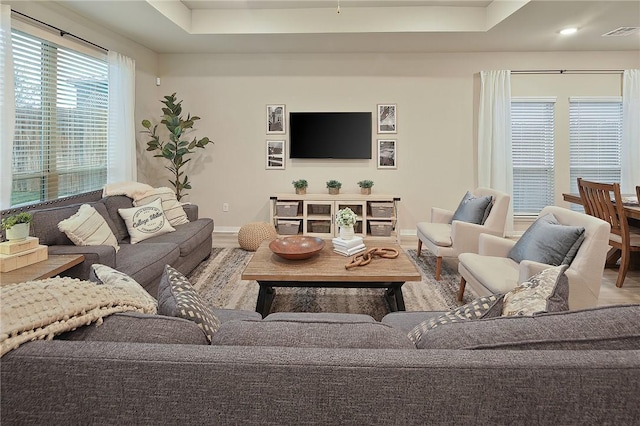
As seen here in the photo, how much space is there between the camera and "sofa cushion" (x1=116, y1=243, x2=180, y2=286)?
2.75m

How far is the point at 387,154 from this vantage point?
5.60m

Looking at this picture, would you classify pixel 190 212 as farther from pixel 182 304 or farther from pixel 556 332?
pixel 556 332

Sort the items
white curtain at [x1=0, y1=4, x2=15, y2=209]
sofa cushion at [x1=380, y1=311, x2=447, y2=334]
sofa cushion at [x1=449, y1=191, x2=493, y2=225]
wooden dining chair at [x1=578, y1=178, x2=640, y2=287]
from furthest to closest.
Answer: sofa cushion at [x1=449, y1=191, x2=493, y2=225] → wooden dining chair at [x1=578, y1=178, x2=640, y2=287] → white curtain at [x1=0, y1=4, x2=15, y2=209] → sofa cushion at [x1=380, y1=311, x2=447, y2=334]

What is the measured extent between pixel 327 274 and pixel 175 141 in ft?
11.6

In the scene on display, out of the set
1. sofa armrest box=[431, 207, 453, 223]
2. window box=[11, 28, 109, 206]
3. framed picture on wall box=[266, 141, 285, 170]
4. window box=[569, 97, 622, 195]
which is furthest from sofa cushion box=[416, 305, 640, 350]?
window box=[569, 97, 622, 195]

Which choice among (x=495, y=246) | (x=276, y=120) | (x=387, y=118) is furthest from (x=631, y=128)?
(x=276, y=120)

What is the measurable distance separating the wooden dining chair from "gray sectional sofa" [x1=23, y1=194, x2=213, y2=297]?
151 inches

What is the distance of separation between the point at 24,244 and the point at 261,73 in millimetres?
3995

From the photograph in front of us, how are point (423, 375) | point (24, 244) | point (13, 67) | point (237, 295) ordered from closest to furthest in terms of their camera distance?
point (423, 375)
point (24, 244)
point (13, 67)
point (237, 295)

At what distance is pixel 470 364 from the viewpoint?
82 centimetres

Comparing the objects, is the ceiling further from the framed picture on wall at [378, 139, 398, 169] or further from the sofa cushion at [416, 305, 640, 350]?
the sofa cushion at [416, 305, 640, 350]

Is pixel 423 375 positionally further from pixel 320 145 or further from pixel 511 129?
pixel 511 129

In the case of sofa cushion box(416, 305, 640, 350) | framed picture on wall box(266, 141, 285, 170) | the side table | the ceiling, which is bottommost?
the side table

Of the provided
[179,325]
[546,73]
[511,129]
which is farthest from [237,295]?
[546,73]
